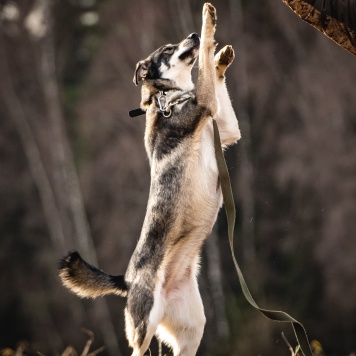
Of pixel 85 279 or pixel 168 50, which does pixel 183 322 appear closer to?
pixel 85 279

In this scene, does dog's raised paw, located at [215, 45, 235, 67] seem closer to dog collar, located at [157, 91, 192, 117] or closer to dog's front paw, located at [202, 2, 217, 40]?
dog's front paw, located at [202, 2, 217, 40]

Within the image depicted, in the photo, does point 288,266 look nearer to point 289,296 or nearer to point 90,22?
point 289,296

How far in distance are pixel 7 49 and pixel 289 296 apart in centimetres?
974

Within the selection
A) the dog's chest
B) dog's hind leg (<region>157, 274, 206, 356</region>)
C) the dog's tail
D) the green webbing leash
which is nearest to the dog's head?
the dog's chest

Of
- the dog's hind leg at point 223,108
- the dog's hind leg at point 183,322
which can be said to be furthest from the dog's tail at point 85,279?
the dog's hind leg at point 223,108

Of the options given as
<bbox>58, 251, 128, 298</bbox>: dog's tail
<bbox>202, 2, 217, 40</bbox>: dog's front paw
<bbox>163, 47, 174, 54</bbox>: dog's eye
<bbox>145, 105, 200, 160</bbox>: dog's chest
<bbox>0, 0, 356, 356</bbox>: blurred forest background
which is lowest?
<bbox>0, 0, 356, 356</bbox>: blurred forest background

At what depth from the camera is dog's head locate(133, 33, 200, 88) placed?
7926 millimetres

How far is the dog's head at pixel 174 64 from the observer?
7.93m

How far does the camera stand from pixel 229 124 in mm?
7652

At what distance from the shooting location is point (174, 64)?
797 centimetres

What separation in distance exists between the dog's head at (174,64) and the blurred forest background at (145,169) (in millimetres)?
10862

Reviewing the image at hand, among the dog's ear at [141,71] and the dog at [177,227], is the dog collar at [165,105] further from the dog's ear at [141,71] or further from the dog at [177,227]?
the dog's ear at [141,71]

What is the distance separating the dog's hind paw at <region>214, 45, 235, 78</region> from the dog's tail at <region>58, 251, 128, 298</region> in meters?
1.85

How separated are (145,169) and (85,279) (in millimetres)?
14026
